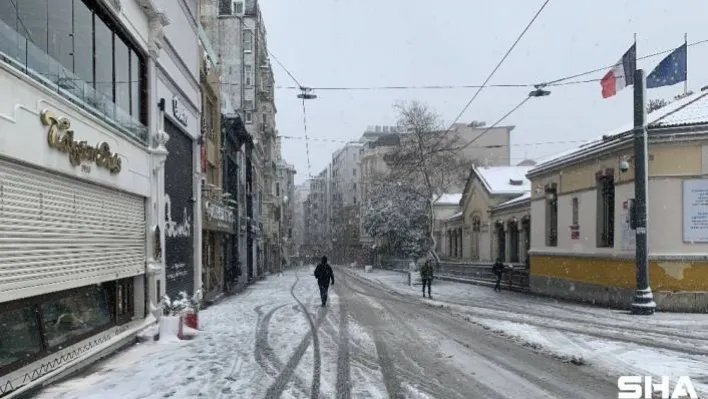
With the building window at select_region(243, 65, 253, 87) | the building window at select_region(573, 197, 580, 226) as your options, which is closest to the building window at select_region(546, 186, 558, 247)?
the building window at select_region(573, 197, 580, 226)

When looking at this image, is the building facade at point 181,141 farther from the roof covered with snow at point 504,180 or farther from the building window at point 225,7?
the building window at point 225,7

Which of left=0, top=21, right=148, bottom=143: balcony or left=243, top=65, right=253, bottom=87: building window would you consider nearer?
left=0, top=21, right=148, bottom=143: balcony

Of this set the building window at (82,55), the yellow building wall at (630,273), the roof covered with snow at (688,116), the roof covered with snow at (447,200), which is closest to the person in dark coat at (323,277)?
the building window at (82,55)

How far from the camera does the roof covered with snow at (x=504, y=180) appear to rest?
40.0m

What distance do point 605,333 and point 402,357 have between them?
17.7 ft

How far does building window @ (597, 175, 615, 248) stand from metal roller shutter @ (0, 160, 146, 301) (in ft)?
50.1

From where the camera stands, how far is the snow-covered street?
7.87 m

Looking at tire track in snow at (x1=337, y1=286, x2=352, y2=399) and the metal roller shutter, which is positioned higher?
the metal roller shutter

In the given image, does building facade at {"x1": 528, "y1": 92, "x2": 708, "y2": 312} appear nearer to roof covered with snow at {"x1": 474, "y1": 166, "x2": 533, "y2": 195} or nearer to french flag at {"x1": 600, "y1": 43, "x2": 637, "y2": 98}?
french flag at {"x1": 600, "y1": 43, "x2": 637, "y2": 98}

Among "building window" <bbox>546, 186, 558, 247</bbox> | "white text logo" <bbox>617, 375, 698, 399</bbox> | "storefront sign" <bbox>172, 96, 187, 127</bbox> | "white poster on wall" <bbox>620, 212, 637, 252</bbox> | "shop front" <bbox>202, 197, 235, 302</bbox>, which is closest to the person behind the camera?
"white text logo" <bbox>617, 375, 698, 399</bbox>

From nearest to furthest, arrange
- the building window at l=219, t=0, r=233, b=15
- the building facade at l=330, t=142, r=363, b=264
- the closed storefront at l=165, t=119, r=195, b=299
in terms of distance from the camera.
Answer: the closed storefront at l=165, t=119, r=195, b=299 → the building window at l=219, t=0, r=233, b=15 → the building facade at l=330, t=142, r=363, b=264

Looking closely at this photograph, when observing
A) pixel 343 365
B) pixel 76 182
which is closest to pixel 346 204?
pixel 76 182

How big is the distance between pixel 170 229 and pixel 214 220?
8.29m

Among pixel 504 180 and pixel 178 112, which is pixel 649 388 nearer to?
pixel 178 112
